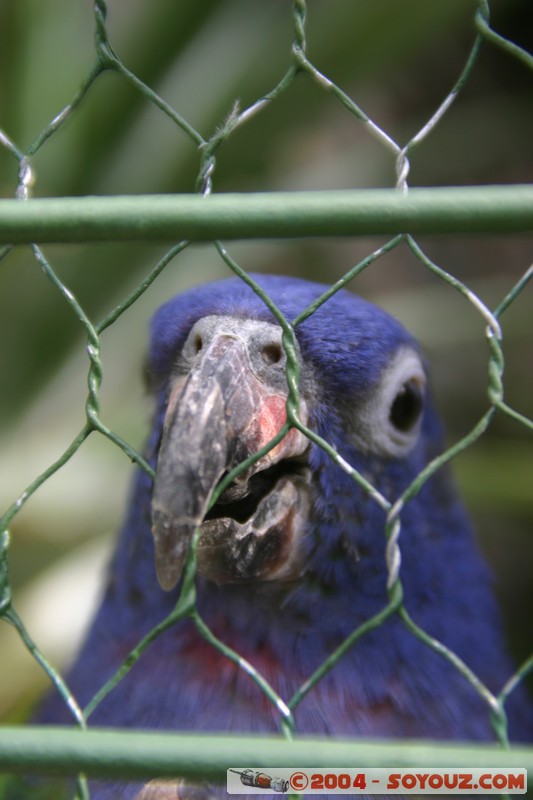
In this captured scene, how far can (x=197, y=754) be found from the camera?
0.64m

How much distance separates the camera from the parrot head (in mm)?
947

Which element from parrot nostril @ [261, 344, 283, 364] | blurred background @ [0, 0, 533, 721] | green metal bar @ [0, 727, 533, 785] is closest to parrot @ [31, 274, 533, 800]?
parrot nostril @ [261, 344, 283, 364]

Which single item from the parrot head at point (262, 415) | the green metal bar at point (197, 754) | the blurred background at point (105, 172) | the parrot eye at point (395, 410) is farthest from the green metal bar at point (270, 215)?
the blurred background at point (105, 172)

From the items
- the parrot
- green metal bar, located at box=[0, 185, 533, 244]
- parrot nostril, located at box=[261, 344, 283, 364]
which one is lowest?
the parrot

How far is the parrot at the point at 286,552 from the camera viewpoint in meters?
1.05

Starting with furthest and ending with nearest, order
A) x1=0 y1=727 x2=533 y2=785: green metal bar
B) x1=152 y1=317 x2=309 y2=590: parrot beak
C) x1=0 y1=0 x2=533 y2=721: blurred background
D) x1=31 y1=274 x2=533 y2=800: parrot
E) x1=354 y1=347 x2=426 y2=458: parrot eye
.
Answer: x1=0 y1=0 x2=533 y2=721: blurred background → x1=354 y1=347 x2=426 y2=458: parrot eye → x1=31 y1=274 x2=533 y2=800: parrot → x1=152 y1=317 x2=309 y2=590: parrot beak → x1=0 y1=727 x2=533 y2=785: green metal bar

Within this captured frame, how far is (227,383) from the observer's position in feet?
3.32

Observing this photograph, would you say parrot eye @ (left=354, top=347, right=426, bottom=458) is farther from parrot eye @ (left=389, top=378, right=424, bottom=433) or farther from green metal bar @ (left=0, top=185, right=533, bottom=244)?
green metal bar @ (left=0, top=185, right=533, bottom=244)

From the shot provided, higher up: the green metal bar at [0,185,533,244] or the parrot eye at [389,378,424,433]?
the green metal bar at [0,185,533,244]

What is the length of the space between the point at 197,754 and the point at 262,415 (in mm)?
463

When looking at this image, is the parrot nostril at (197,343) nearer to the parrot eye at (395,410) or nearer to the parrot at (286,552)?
the parrot at (286,552)

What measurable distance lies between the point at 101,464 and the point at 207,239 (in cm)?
161

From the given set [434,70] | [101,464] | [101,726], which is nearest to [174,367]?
[101,726]

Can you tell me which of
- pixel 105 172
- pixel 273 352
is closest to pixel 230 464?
pixel 273 352
